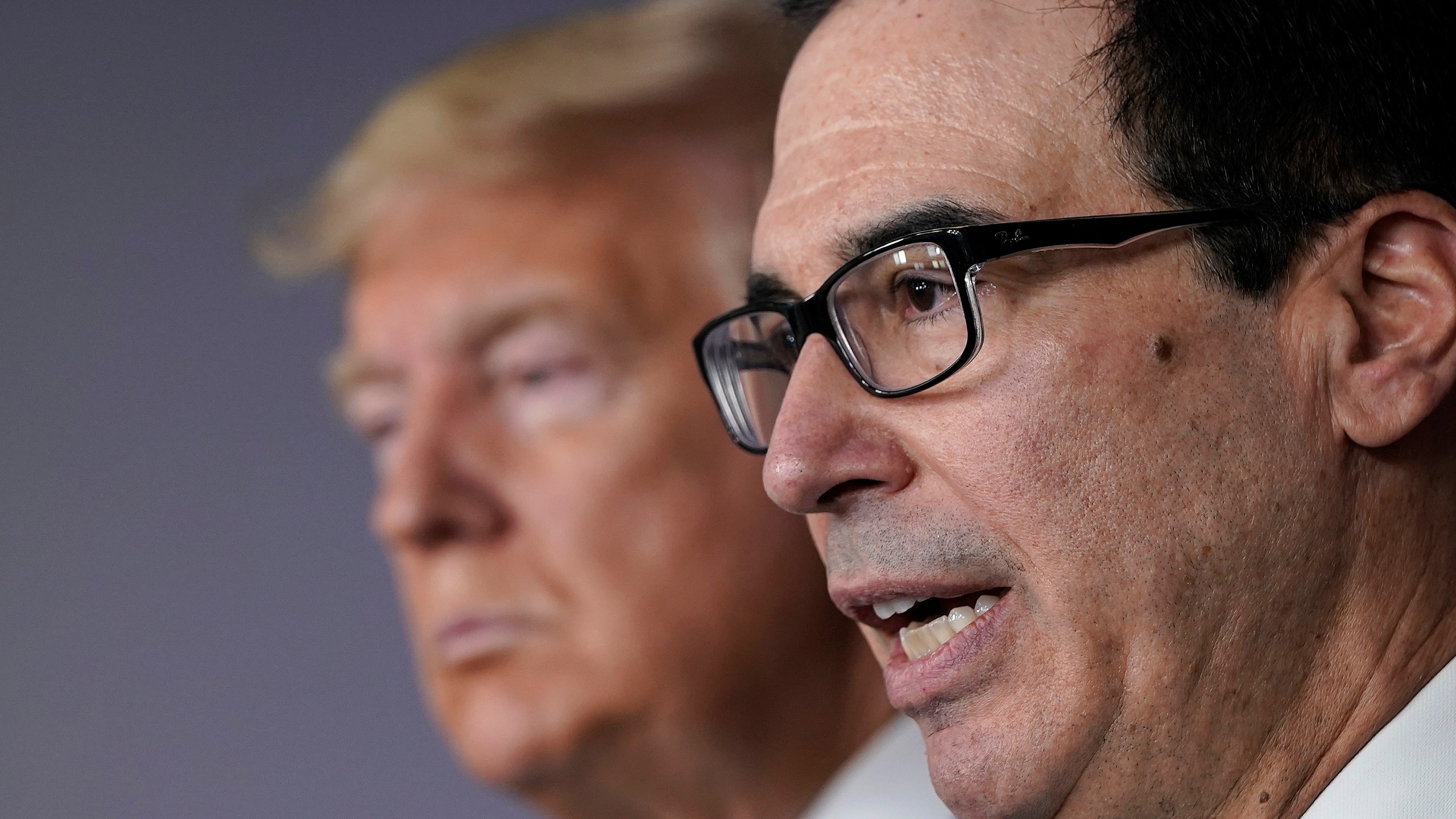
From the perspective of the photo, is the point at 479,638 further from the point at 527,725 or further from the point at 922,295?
the point at 922,295

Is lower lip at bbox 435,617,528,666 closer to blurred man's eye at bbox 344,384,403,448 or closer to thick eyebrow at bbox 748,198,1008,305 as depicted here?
blurred man's eye at bbox 344,384,403,448

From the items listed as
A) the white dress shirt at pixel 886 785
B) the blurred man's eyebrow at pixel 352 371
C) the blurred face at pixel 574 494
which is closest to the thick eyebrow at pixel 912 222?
the blurred face at pixel 574 494

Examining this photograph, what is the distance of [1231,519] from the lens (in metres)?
0.73

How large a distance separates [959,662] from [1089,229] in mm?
239

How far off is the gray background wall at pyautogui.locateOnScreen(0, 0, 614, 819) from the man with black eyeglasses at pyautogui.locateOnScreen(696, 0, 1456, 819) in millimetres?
1007

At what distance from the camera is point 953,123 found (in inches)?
30.5

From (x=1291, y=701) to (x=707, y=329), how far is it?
42 cm

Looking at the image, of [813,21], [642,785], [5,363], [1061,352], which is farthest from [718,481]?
[5,363]

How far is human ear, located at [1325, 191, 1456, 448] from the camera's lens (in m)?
0.73

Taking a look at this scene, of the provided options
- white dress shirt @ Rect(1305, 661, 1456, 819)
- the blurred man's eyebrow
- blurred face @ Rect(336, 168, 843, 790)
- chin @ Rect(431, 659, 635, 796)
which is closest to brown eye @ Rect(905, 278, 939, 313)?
white dress shirt @ Rect(1305, 661, 1456, 819)

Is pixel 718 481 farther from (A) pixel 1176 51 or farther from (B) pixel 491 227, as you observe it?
(A) pixel 1176 51

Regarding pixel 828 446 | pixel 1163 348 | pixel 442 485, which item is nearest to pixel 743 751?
pixel 442 485

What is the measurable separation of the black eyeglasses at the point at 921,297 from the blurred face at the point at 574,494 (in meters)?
0.39

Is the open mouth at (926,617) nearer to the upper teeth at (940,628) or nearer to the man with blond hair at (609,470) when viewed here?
the upper teeth at (940,628)
